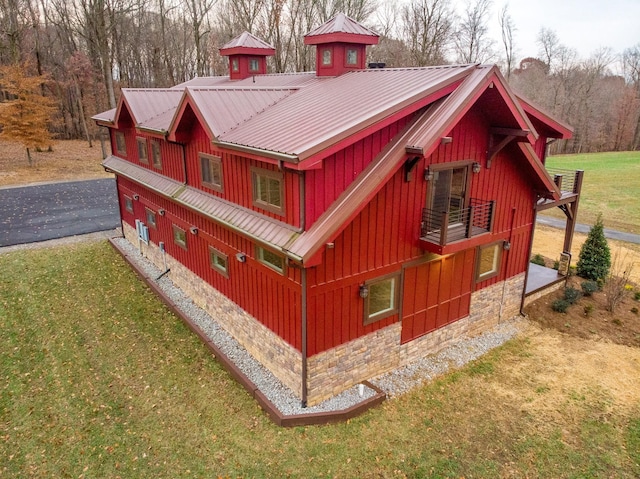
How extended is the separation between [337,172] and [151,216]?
37.1ft

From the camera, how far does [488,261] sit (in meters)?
13.3

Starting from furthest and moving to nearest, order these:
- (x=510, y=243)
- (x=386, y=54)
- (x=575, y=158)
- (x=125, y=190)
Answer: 1. (x=575, y=158)
2. (x=386, y=54)
3. (x=125, y=190)
4. (x=510, y=243)

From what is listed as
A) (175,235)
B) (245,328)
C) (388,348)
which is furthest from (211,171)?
(388,348)

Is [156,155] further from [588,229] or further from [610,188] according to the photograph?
[610,188]

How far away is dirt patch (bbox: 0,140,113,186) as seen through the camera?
Answer: 34000 millimetres

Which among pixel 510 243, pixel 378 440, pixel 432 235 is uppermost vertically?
pixel 432 235

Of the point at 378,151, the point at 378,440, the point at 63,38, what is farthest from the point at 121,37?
the point at 378,440

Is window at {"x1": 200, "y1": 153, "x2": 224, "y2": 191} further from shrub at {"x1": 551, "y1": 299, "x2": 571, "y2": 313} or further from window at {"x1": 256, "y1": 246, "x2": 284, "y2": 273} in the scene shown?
shrub at {"x1": 551, "y1": 299, "x2": 571, "y2": 313}

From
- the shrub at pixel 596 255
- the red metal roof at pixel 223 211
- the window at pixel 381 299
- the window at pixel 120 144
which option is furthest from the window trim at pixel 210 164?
the shrub at pixel 596 255

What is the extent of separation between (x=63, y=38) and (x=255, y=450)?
58.1m

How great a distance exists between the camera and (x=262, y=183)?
10086mm

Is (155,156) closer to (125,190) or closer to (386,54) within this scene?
(125,190)

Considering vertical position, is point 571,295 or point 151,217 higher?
point 151,217

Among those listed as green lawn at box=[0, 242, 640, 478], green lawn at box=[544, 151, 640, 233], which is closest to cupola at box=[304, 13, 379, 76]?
green lawn at box=[0, 242, 640, 478]
